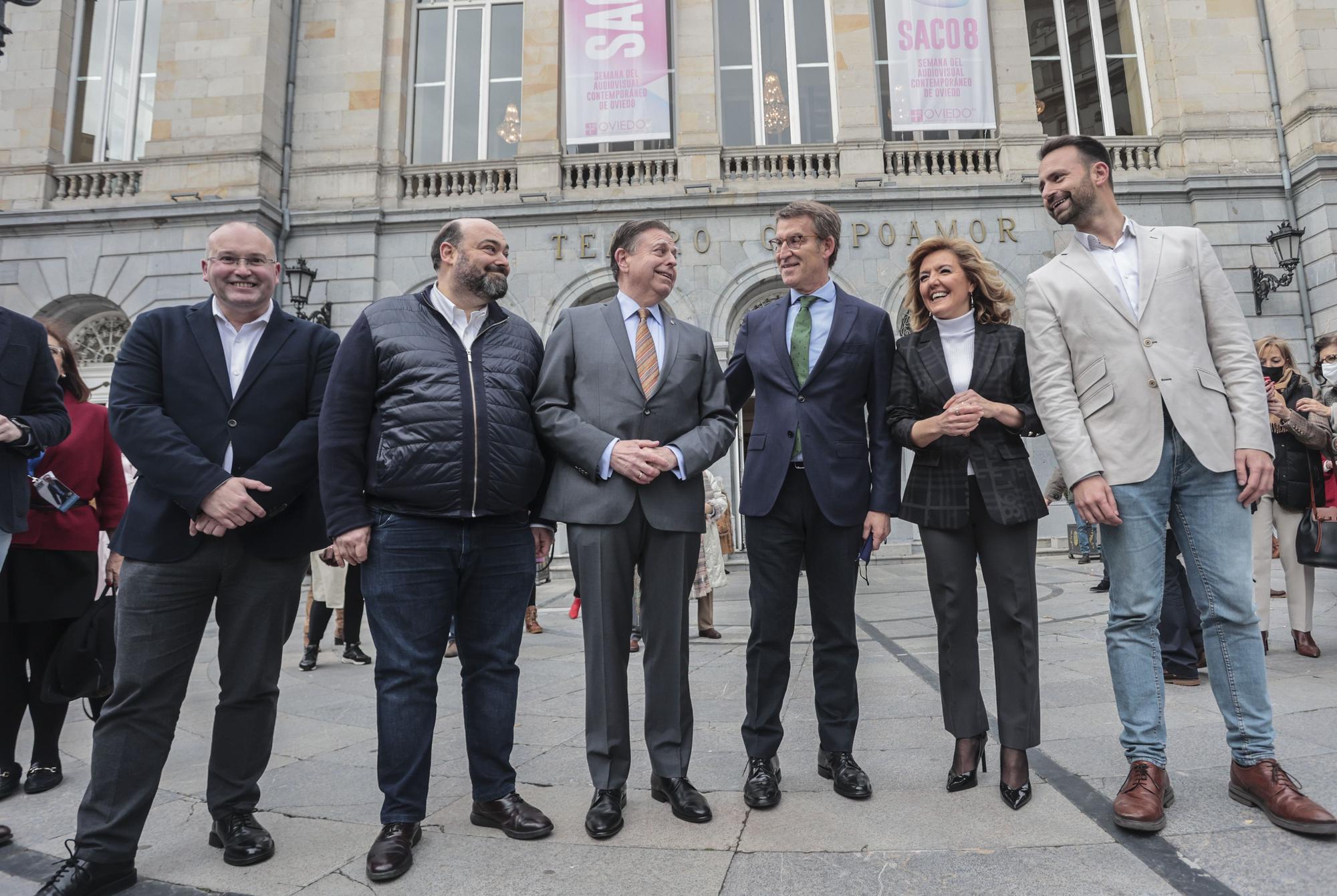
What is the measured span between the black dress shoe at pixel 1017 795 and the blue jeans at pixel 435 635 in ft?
5.99

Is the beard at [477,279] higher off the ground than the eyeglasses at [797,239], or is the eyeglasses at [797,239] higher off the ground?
the eyeglasses at [797,239]

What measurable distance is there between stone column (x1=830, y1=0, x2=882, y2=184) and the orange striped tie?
11666 mm

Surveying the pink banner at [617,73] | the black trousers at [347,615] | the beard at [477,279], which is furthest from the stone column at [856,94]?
the beard at [477,279]

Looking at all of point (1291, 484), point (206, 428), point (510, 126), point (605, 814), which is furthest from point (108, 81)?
point (1291, 484)

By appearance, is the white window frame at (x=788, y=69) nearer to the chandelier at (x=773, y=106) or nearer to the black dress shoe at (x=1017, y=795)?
the chandelier at (x=773, y=106)

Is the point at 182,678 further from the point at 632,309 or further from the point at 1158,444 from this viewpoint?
the point at 1158,444

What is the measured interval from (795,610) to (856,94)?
43.0 feet

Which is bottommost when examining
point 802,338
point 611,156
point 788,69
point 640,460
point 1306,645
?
point 1306,645

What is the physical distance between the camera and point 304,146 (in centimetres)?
1420

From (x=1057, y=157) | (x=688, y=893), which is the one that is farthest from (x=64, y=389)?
(x=1057, y=157)

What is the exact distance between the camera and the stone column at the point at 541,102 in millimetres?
13977

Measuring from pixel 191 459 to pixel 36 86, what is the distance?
16.6 meters

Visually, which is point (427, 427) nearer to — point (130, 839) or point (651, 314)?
point (651, 314)

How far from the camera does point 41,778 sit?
138 inches
